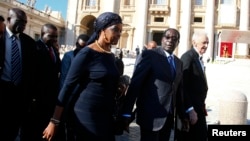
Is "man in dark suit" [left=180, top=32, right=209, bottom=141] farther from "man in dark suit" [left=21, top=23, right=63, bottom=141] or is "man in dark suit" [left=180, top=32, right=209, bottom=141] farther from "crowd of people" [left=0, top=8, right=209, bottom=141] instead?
"man in dark suit" [left=21, top=23, right=63, bottom=141]

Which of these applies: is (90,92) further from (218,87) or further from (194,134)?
(218,87)

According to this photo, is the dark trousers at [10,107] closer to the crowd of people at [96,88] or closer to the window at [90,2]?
the crowd of people at [96,88]

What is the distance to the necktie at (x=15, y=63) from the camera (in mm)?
3492

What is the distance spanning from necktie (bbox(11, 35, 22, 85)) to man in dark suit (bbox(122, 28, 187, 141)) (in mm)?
1260

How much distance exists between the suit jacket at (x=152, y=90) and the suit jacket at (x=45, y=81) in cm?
120

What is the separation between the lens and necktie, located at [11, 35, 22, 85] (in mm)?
3492

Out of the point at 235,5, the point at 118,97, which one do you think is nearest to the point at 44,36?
the point at 118,97

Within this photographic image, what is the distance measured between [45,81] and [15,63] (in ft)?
1.68

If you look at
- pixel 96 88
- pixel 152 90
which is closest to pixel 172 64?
pixel 152 90

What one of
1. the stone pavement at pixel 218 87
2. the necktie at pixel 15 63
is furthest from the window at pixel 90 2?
the necktie at pixel 15 63

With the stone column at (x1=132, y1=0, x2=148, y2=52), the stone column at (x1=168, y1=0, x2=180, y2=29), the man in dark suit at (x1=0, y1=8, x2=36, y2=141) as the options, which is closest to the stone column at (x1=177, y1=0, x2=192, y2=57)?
the stone column at (x1=168, y1=0, x2=180, y2=29)

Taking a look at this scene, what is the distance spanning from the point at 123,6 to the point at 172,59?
4704cm

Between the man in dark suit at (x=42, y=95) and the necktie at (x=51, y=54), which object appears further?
the necktie at (x=51, y=54)

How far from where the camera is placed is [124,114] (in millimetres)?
3137
